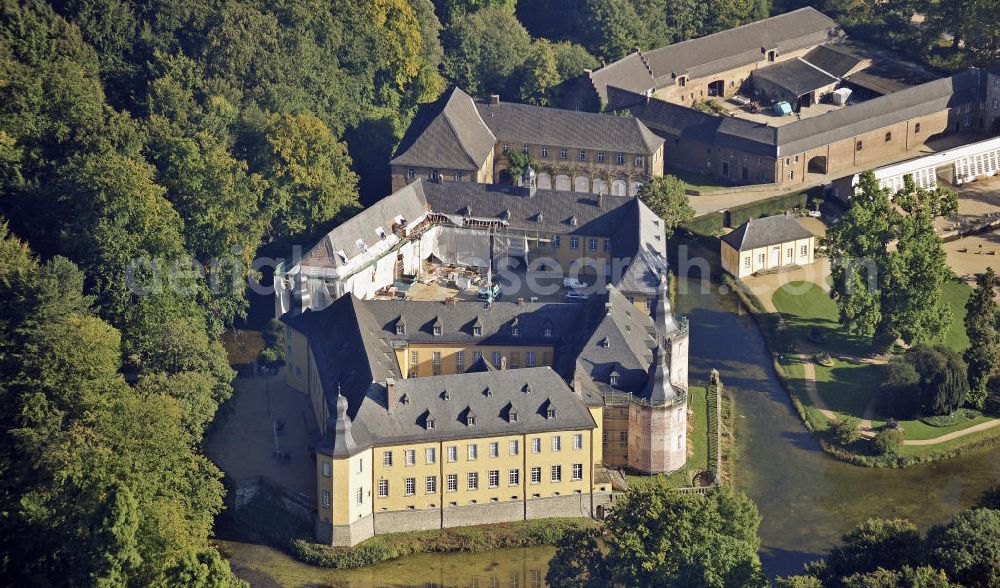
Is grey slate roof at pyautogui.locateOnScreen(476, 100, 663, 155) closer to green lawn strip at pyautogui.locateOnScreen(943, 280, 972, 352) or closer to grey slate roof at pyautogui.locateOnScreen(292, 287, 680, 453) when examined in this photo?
green lawn strip at pyautogui.locateOnScreen(943, 280, 972, 352)

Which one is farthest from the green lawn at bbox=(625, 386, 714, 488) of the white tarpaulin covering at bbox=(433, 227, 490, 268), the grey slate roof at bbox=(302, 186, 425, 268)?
the grey slate roof at bbox=(302, 186, 425, 268)

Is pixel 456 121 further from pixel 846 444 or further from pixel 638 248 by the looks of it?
pixel 846 444

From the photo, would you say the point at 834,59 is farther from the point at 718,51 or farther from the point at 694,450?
the point at 694,450

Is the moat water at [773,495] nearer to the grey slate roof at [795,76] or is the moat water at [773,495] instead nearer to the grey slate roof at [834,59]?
the grey slate roof at [795,76]

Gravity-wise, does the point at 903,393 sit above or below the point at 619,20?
below

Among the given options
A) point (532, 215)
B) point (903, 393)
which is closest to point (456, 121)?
point (532, 215)

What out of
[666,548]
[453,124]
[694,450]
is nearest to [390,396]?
[666,548]
